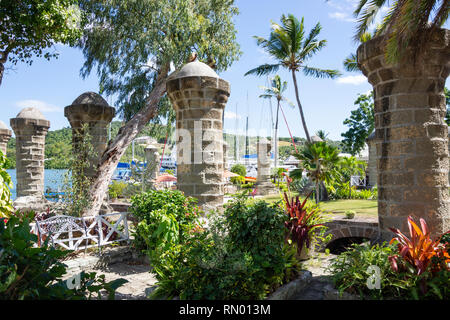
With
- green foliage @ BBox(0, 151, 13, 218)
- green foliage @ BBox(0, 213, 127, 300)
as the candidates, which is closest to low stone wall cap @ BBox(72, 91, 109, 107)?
green foliage @ BBox(0, 151, 13, 218)

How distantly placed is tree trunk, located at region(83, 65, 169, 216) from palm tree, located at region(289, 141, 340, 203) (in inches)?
221

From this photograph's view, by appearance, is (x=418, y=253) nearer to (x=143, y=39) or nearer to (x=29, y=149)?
(x=143, y=39)

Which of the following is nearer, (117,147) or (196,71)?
(196,71)

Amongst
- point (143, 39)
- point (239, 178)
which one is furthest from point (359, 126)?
point (143, 39)

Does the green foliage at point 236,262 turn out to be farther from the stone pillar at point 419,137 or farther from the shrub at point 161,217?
the stone pillar at point 419,137

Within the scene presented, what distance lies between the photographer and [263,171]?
1961 cm

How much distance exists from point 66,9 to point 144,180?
4485 mm

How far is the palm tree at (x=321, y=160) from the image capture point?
439 inches

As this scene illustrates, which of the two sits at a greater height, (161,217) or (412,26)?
(412,26)

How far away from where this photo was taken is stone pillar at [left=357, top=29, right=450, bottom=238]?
5.09 metres

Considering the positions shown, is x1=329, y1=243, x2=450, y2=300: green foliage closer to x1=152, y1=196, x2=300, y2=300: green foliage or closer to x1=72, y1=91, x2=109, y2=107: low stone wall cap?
x1=152, y1=196, x2=300, y2=300: green foliage

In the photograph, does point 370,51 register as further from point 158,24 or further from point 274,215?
point 158,24

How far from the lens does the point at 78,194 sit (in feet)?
23.3

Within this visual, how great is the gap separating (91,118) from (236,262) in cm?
694
